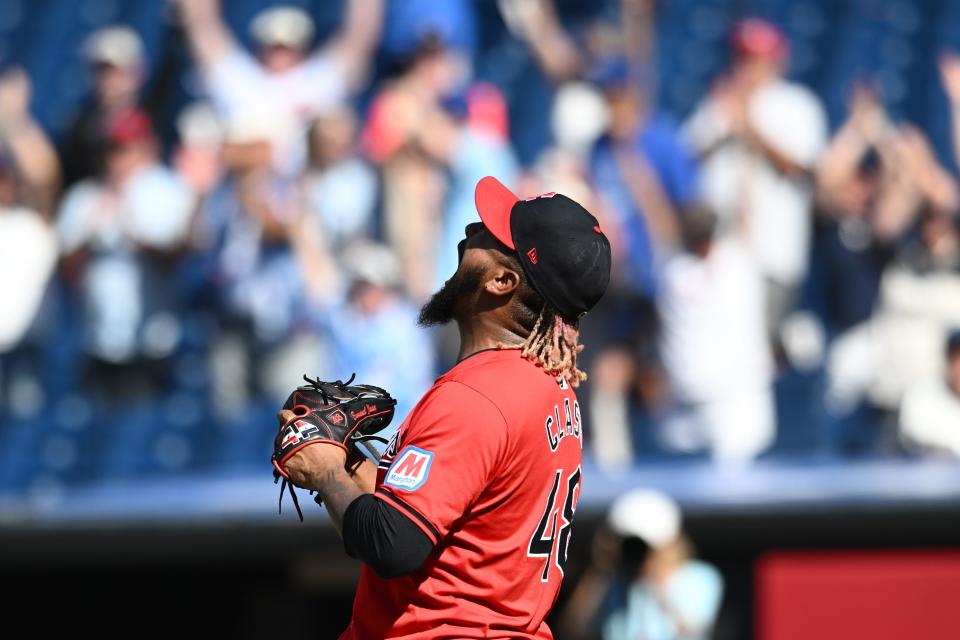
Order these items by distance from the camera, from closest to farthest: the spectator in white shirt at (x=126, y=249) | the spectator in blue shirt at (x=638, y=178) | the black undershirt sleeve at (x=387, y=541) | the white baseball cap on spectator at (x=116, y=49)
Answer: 1. the black undershirt sleeve at (x=387, y=541)
2. the spectator in blue shirt at (x=638, y=178)
3. the spectator in white shirt at (x=126, y=249)
4. the white baseball cap on spectator at (x=116, y=49)

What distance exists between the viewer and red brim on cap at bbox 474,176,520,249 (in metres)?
2.25

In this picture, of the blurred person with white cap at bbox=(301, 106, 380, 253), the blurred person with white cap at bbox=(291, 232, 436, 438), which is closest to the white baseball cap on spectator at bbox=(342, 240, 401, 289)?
the blurred person with white cap at bbox=(291, 232, 436, 438)

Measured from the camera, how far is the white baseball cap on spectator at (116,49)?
22.4ft

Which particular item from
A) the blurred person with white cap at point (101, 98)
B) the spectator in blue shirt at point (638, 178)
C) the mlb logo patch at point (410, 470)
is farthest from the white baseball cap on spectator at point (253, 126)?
the mlb logo patch at point (410, 470)

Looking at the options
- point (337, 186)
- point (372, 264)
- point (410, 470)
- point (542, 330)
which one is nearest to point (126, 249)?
point (337, 186)

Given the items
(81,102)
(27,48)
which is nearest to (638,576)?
(81,102)

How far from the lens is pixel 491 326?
7.57 ft

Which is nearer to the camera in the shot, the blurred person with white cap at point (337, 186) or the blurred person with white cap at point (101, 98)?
the blurred person with white cap at point (337, 186)

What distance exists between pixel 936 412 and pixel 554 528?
430 centimetres

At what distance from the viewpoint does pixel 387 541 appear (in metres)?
2.05

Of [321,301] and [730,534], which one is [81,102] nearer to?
[321,301]

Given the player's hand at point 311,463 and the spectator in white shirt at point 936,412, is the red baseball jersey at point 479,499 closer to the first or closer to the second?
the player's hand at point 311,463

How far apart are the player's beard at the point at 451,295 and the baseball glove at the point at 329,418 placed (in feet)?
0.55

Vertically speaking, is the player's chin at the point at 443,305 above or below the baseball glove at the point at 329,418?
above
